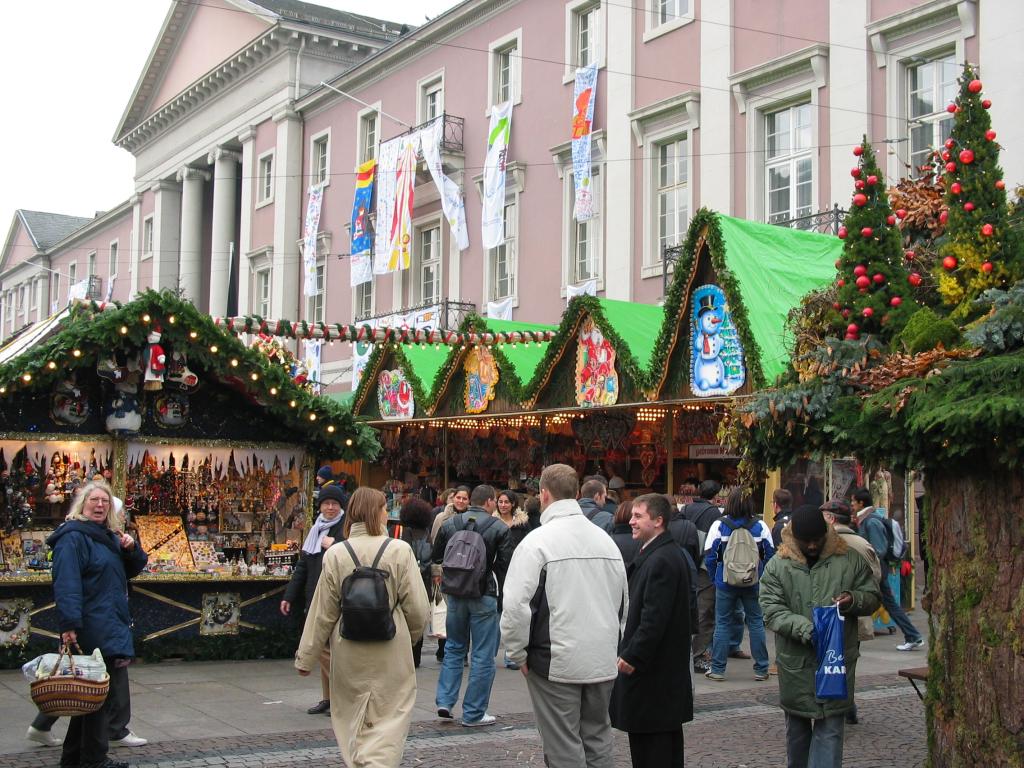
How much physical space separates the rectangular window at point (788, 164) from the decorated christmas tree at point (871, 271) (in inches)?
473

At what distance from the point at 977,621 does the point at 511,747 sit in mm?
3300

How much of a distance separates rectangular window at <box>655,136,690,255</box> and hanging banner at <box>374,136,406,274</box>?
7.57 m

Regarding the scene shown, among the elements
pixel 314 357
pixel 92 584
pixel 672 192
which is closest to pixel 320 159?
pixel 314 357

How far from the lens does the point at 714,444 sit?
16359 millimetres

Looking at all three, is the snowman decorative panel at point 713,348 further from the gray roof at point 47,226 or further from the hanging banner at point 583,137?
the gray roof at point 47,226

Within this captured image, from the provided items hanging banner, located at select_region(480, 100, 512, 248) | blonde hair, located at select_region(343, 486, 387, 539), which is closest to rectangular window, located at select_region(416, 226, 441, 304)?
hanging banner, located at select_region(480, 100, 512, 248)

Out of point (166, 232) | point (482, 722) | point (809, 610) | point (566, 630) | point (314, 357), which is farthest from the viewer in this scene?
point (166, 232)

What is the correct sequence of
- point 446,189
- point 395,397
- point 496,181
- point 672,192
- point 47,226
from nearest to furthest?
point 395,397, point 672,192, point 496,181, point 446,189, point 47,226

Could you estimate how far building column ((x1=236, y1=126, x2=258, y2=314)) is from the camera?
34.6 m

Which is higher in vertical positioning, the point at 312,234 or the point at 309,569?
the point at 312,234

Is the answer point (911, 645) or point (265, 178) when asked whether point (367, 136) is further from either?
point (911, 645)

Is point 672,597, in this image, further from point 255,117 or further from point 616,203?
point 255,117

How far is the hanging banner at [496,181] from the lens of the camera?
24.0 m

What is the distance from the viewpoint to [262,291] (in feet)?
114
